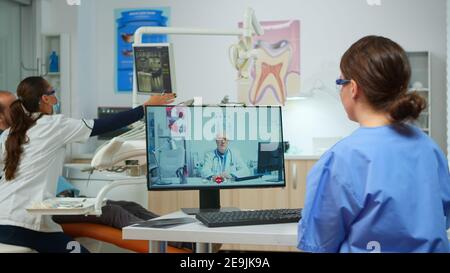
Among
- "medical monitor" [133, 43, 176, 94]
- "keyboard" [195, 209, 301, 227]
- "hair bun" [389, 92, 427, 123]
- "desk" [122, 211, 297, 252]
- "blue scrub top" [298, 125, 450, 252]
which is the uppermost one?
"medical monitor" [133, 43, 176, 94]

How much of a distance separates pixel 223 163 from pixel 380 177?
91 centimetres

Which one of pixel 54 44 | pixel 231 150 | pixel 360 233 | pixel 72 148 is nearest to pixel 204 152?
pixel 231 150

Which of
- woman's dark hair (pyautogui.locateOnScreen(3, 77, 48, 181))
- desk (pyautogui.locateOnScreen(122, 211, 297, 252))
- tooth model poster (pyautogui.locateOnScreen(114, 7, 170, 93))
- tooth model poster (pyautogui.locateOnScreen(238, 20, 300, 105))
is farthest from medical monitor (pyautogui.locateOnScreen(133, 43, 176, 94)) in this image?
tooth model poster (pyautogui.locateOnScreen(114, 7, 170, 93))

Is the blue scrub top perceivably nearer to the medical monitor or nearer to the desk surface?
the desk surface

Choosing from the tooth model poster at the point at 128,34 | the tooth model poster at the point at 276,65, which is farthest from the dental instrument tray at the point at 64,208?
the tooth model poster at the point at 128,34

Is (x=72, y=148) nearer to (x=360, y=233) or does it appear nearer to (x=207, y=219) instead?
(x=207, y=219)

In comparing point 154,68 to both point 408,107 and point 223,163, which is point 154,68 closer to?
point 223,163

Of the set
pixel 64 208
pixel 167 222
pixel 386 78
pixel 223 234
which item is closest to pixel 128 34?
pixel 64 208

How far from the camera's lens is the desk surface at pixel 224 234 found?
5.38 ft

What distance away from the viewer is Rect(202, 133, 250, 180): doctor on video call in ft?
6.79

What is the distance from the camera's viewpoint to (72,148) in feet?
15.1

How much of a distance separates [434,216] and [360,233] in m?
0.16

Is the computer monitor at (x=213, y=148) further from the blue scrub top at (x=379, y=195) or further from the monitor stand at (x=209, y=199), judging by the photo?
the blue scrub top at (x=379, y=195)
